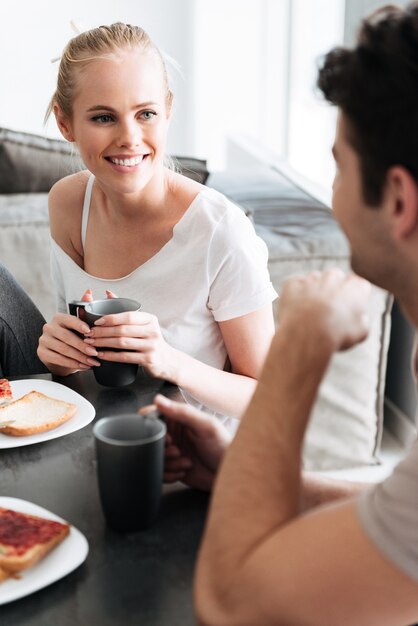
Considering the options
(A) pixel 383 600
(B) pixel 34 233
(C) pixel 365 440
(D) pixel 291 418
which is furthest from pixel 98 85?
(C) pixel 365 440

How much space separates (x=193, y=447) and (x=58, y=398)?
35cm

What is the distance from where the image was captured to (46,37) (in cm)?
585

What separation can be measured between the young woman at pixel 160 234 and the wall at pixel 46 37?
14.0 ft

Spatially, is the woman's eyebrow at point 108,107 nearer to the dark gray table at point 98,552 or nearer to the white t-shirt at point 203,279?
the white t-shirt at point 203,279

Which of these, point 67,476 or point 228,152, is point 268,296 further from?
point 228,152

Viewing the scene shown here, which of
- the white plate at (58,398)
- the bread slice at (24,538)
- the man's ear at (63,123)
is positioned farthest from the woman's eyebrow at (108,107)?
the bread slice at (24,538)

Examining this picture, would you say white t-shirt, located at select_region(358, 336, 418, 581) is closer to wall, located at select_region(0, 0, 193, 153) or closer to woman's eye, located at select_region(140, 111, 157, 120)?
woman's eye, located at select_region(140, 111, 157, 120)

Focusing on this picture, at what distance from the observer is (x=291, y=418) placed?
85cm

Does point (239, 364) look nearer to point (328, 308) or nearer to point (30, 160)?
point (328, 308)

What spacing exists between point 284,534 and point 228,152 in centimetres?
470

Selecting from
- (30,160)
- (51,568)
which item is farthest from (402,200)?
(30,160)

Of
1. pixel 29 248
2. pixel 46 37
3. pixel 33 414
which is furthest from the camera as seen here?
pixel 46 37

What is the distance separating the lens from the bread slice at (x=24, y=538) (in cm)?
88

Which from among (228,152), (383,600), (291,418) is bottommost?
(228,152)
